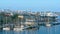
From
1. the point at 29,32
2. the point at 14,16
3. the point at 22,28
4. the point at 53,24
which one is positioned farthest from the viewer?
the point at 53,24

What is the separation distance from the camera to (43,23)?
17.7ft

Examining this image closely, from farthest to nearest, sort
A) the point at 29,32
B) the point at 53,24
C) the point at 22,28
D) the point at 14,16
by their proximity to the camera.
Answer: the point at 53,24, the point at 14,16, the point at 22,28, the point at 29,32

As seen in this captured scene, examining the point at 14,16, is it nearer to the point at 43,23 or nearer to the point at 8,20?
the point at 8,20

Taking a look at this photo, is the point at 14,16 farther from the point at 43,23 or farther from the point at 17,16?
the point at 43,23

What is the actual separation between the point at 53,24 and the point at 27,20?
1131mm

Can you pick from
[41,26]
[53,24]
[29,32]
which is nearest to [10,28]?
[29,32]

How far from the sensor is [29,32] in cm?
460

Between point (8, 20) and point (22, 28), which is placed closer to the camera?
point (22, 28)

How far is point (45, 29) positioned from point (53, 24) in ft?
2.13

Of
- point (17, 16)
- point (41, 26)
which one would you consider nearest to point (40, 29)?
point (41, 26)

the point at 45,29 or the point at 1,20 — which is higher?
the point at 1,20

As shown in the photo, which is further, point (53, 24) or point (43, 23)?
point (53, 24)

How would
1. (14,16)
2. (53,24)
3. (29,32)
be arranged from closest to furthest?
1. (29,32)
2. (14,16)
3. (53,24)

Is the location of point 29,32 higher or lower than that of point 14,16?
lower
